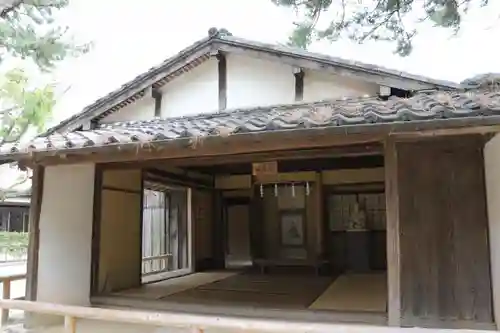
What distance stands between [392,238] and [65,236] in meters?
4.28

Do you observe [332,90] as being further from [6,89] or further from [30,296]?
[6,89]

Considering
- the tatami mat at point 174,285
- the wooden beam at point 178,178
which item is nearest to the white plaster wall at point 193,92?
the wooden beam at point 178,178

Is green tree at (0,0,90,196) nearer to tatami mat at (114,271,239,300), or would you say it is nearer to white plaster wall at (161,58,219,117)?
white plaster wall at (161,58,219,117)

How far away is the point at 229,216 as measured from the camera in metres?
12.1

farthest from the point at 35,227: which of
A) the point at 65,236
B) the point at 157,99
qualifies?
the point at 157,99

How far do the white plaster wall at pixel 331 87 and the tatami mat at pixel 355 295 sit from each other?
2928 mm

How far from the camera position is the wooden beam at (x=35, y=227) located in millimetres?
6066

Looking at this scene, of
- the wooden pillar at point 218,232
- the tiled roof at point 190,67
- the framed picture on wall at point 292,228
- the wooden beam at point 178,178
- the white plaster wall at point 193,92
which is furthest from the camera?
the wooden pillar at point 218,232

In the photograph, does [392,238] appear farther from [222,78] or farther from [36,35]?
[36,35]

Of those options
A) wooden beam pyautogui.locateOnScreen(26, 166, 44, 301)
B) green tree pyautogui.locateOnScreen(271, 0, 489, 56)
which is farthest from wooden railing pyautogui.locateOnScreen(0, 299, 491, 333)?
green tree pyautogui.locateOnScreen(271, 0, 489, 56)

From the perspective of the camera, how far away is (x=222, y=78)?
7.84 m

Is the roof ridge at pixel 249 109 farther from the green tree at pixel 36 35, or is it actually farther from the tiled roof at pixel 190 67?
the green tree at pixel 36 35

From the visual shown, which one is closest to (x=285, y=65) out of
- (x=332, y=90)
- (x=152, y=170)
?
(x=332, y=90)

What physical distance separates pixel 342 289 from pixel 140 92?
4731 millimetres
